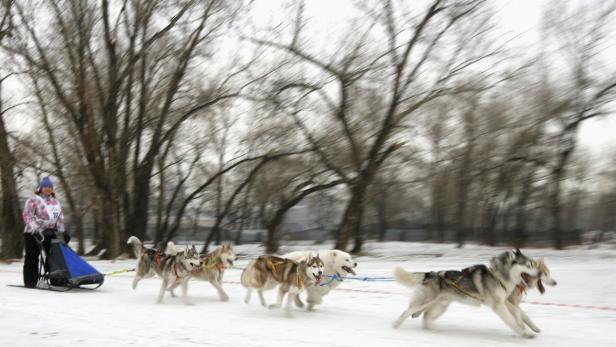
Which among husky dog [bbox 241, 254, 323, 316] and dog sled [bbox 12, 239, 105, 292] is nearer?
husky dog [bbox 241, 254, 323, 316]

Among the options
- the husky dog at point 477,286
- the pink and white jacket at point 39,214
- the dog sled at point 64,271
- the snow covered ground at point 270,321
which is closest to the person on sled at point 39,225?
the pink and white jacket at point 39,214

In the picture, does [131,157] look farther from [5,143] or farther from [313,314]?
[313,314]

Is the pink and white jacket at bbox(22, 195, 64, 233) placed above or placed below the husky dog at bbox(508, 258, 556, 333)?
above

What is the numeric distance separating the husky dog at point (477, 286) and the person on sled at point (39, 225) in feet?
23.4

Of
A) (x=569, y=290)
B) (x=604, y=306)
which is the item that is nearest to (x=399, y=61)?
(x=569, y=290)

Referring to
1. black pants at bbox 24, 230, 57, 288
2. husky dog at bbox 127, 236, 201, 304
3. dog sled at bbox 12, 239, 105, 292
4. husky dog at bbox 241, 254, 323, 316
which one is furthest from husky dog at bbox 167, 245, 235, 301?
black pants at bbox 24, 230, 57, 288

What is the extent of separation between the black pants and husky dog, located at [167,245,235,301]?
298cm

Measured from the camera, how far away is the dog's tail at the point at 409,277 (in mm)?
7539

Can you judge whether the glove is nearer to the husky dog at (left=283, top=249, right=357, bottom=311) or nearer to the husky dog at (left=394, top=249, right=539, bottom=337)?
the husky dog at (left=283, top=249, right=357, bottom=311)

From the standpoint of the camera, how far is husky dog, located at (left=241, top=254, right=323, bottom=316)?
8641 mm

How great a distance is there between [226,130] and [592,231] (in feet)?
113

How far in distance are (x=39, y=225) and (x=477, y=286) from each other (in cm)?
819

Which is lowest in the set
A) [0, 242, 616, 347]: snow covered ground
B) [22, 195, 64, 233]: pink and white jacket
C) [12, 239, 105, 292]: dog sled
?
[0, 242, 616, 347]: snow covered ground

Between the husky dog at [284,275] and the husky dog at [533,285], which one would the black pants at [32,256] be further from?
the husky dog at [533,285]
